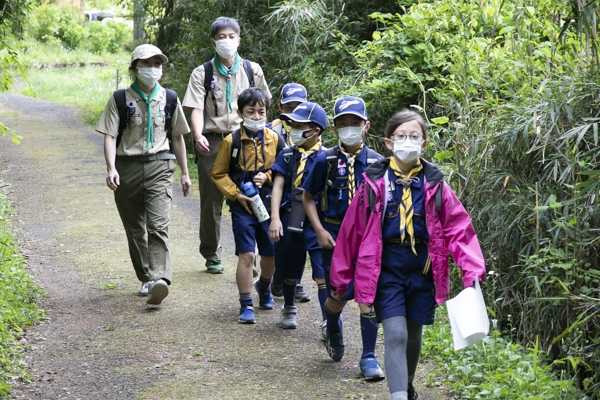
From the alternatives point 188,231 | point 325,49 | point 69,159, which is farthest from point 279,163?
point 69,159

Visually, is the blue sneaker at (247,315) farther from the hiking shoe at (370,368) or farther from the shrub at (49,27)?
the shrub at (49,27)

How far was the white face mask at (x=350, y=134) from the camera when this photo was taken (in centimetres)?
505

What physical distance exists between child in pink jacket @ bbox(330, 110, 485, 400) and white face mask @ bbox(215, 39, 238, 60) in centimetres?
317

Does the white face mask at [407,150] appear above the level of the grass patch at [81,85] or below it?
above

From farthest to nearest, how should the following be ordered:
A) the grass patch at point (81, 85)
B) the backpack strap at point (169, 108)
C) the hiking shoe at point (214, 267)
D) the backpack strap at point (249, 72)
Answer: the grass patch at point (81, 85), the hiking shoe at point (214, 267), the backpack strap at point (249, 72), the backpack strap at point (169, 108)

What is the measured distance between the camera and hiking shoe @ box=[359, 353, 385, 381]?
504 centimetres

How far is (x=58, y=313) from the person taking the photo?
268 inches

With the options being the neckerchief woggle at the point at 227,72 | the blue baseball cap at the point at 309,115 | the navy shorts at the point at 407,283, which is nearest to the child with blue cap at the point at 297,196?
the blue baseball cap at the point at 309,115

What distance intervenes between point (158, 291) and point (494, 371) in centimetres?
281

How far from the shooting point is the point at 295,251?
5.91m

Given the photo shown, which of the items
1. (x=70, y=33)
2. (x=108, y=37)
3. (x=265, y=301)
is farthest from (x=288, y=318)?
(x=70, y=33)

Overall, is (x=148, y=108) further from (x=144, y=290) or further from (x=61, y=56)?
(x=61, y=56)

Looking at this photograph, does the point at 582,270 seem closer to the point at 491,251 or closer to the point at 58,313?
the point at 491,251

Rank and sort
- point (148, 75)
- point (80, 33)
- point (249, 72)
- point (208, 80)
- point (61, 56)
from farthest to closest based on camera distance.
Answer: point (80, 33), point (61, 56), point (249, 72), point (208, 80), point (148, 75)
